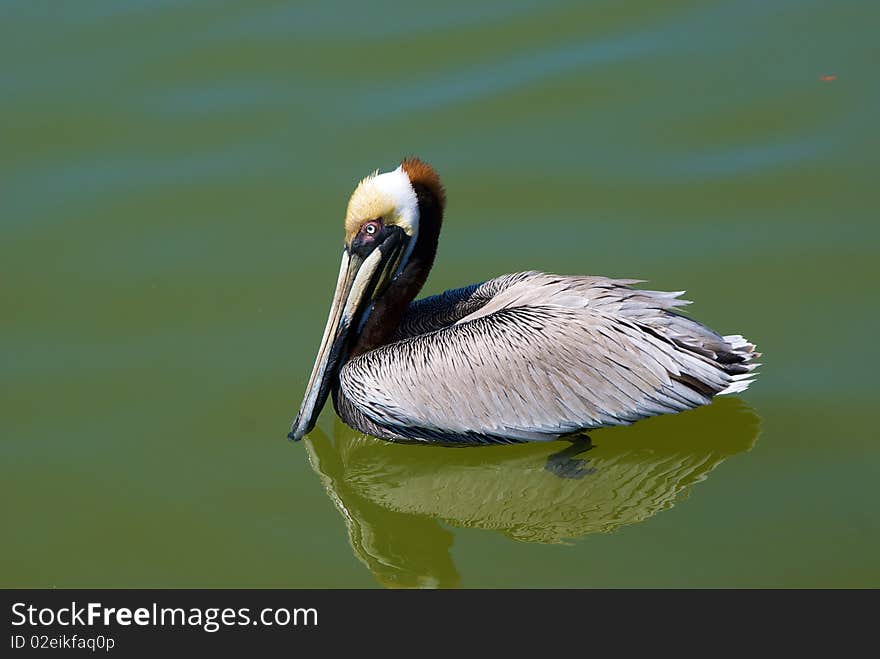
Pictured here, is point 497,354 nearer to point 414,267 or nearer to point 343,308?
point 414,267

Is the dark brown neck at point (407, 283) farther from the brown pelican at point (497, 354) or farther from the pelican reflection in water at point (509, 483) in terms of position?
the pelican reflection in water at point (509, 483)

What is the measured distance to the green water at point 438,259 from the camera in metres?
5.70

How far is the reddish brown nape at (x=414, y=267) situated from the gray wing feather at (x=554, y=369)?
0.23 meters

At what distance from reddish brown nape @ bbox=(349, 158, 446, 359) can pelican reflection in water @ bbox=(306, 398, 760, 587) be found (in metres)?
0.56

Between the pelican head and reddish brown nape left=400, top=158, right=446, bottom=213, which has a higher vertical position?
reddish brown nape left=400, top=158, right=446, bottom=213

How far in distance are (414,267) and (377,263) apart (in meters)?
0.23

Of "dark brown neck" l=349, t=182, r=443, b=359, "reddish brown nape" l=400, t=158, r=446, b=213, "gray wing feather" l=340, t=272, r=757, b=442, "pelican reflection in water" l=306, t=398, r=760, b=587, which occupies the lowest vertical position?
"pelican reflection in water" l=306, t=398, r=760, b=587

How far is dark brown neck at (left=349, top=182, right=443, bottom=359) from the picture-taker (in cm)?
620

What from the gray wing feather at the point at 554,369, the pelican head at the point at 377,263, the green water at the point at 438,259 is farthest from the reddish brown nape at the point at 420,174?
the green water at the point at 438,259

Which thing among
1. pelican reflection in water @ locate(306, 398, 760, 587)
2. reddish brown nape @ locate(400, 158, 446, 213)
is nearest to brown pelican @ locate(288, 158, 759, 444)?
reddish brown nape @ locate(400, 158, 446, 213)

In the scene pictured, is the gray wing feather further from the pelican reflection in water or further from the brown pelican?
the pelican reflection in water

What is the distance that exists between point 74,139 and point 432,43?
2769 mm

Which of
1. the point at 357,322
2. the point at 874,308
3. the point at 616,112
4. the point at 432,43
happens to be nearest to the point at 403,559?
the point at 357,322

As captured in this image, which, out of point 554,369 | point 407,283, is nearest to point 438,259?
point 407,283
